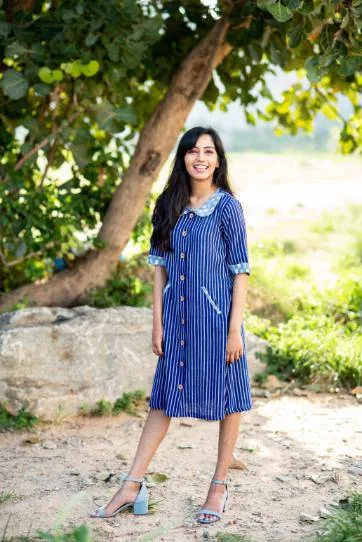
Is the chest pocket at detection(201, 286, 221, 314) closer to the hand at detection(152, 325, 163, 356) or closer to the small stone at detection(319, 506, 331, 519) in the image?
the hand at detection(152, 325, 163, 356)

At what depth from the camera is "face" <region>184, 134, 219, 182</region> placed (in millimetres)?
3465

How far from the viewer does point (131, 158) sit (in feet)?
18.2

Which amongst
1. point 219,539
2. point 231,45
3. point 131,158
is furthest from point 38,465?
point 231,45

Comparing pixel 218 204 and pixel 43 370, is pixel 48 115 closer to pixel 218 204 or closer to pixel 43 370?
pixel 43 370

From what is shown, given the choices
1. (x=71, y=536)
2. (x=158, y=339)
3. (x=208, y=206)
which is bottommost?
(x=71, y=536)

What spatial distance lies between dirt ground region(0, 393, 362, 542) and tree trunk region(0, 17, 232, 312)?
3.43ft

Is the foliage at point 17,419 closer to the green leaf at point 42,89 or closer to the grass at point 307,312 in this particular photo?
the grass at point 307,312

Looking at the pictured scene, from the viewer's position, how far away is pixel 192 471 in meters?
3.99

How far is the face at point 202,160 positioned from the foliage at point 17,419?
70.2 inches

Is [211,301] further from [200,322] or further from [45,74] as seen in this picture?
[45,74]

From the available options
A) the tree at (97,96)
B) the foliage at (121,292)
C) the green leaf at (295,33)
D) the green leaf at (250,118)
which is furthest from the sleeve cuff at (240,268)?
the green leaf at (250,118)

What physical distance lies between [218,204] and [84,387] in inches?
70.1

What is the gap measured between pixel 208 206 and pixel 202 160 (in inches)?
7.3

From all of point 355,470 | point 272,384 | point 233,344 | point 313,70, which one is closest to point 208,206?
point 233,344
